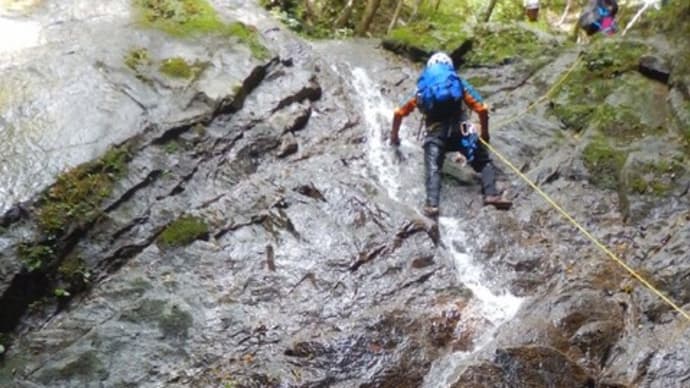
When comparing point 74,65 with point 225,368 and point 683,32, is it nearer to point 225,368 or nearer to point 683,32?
point 225,368

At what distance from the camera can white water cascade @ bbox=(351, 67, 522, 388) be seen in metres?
7.03

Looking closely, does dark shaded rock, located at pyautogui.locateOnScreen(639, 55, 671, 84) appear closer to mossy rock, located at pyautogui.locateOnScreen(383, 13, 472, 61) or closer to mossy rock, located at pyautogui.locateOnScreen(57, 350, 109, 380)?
mossy rock, located at pyautogui.locateOnScreen(383, 13, 472, 61)

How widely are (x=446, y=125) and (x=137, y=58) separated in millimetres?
5101

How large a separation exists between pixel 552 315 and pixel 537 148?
4.16m

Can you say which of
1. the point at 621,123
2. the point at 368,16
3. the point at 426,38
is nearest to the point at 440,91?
the point at 621,123

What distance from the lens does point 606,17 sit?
14078 millimetres

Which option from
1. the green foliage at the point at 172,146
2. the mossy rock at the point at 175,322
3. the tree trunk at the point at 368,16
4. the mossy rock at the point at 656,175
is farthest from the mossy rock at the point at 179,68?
the mossy rock at the point at 656,175

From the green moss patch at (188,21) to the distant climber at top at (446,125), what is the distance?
140 inches

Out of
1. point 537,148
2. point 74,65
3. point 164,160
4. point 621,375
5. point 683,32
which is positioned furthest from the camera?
point 683,32

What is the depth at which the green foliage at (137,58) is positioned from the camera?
31.8 feet

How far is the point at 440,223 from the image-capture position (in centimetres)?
882

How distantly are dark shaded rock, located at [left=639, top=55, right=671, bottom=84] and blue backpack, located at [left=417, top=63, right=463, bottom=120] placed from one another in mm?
4376

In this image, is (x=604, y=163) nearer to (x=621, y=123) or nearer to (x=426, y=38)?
(x=621, y=123)

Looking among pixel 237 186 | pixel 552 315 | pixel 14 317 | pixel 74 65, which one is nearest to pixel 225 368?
pixel 14 317
